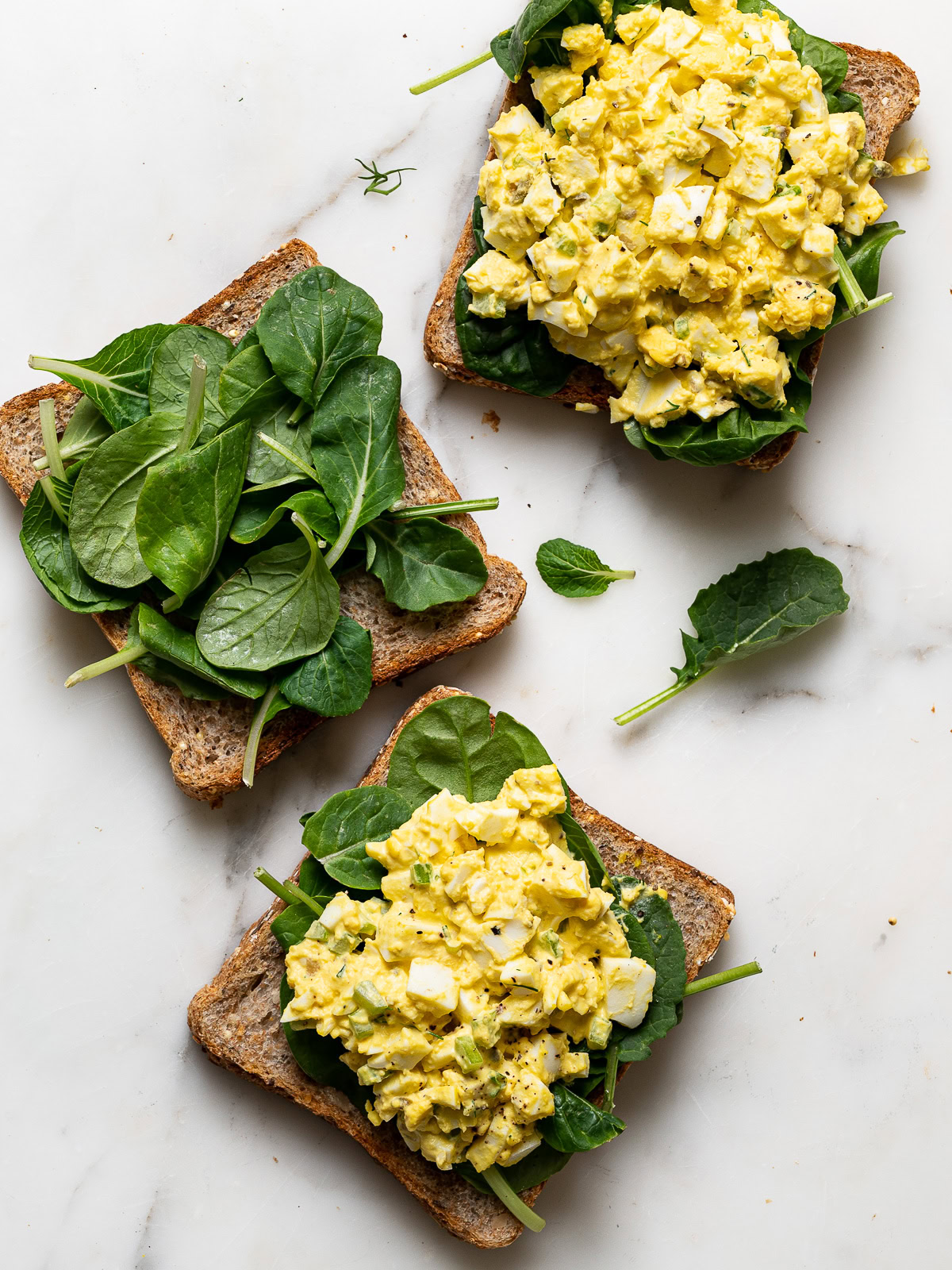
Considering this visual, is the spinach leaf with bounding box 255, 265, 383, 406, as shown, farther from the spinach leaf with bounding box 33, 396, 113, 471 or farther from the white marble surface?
the spinach leaf with bounding box 33, 396, 113, 471

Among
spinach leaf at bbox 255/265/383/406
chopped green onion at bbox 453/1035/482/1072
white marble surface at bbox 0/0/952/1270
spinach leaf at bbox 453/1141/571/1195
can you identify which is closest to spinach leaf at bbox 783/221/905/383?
white marble surface at bbox 0/0/952/1270

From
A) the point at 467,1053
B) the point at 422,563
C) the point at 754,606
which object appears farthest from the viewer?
the point at 754,606

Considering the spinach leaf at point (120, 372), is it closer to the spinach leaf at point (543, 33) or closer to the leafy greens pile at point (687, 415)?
the leafy greens pile at point (687, 415)

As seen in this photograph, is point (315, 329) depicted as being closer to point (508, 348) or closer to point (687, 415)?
point (508, 348)

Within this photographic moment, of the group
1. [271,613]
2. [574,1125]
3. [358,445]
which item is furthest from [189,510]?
[574,1125]

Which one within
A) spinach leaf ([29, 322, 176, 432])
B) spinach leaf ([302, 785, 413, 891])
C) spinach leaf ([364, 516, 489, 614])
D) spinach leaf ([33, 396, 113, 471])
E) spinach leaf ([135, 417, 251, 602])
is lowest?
spinach leaf ([302, 785, 413, 891])

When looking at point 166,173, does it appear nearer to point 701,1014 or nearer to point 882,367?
point 882,367
